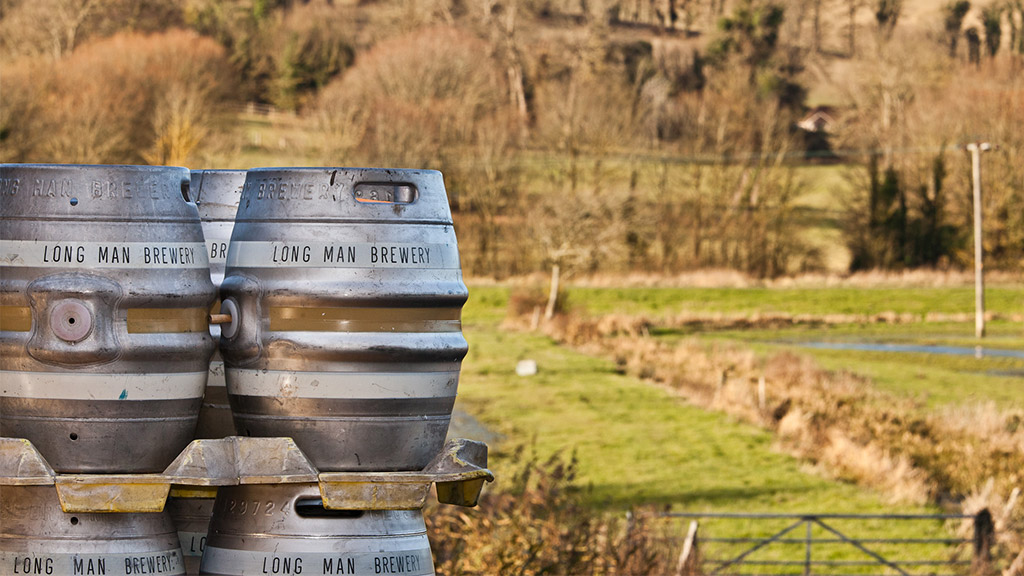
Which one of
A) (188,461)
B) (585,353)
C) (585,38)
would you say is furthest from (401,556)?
(585,38)

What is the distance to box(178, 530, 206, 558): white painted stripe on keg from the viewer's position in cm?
406

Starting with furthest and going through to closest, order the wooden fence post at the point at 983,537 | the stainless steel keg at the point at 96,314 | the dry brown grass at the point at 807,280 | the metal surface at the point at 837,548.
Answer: the dry brown grass at the point at 807,280, the metal surface at the point at 837,548, the wooden fence post at the point at 983,537, the stainless steel keg at the point at 96,314

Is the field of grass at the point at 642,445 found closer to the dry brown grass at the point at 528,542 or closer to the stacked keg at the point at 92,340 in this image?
the dry brown grass at the point at 528,542

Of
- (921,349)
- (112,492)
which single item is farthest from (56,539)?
(921,349)

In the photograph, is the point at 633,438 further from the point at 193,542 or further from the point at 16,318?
the point at 16,318

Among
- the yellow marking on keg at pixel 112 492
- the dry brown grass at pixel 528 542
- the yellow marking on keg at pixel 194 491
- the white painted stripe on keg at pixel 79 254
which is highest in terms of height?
the white painted stripe on keg at pixel 79 254

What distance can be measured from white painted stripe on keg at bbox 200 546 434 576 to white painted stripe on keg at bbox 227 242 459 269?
0.74 metres

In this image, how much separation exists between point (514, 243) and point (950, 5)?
65.3 m

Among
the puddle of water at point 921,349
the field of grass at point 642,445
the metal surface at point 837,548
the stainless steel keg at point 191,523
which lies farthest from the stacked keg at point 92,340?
the puddle of water at point 921,349

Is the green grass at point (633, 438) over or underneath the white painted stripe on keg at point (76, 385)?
underneath

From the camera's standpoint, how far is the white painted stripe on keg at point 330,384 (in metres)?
3.44

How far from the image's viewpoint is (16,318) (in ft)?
10.8

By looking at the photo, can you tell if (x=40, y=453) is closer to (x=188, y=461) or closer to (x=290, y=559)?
(x=188, y=461)

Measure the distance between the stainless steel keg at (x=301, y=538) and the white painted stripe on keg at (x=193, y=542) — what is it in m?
0.48
